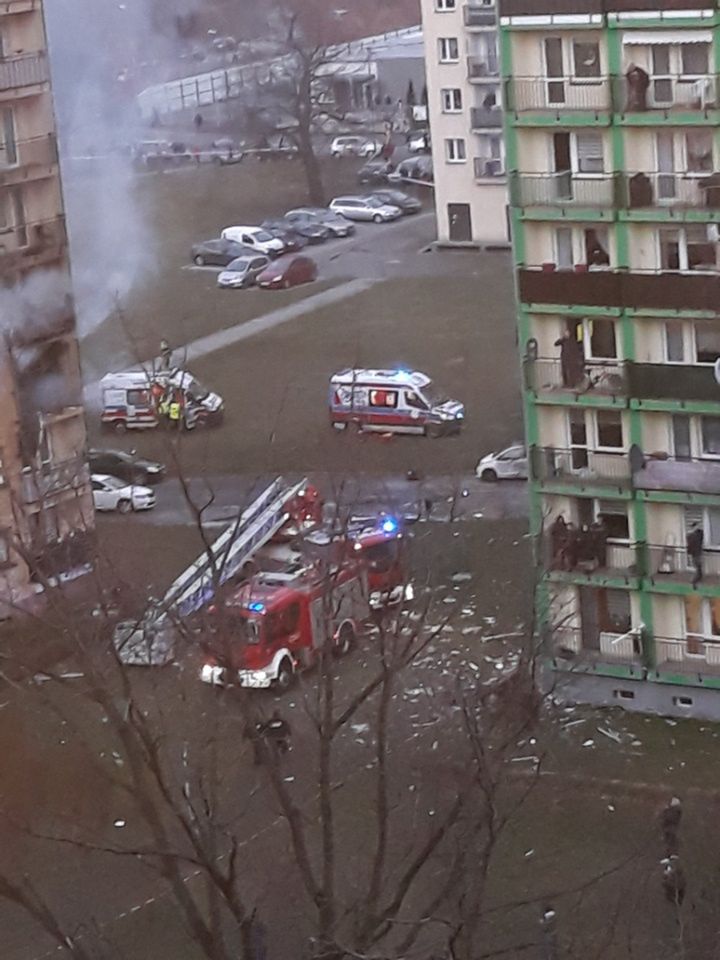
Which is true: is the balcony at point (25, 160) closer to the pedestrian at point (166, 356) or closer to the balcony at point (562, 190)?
the pedestrian at point (166, 356)

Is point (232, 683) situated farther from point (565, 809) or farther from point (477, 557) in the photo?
point (477, 557)

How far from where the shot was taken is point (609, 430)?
15242mm

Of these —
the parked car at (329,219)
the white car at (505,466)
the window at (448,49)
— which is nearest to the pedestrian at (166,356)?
the white car at (505,466)

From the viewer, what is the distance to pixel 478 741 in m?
9.94

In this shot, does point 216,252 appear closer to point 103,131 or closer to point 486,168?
point 103,131

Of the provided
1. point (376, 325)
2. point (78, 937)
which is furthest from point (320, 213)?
point (78, 937)

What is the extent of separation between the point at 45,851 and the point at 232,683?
175 inches

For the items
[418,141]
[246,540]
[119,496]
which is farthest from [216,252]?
[246,540]

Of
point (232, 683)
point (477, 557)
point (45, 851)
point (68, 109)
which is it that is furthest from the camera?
point (68, 109)

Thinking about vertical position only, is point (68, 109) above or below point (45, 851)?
above

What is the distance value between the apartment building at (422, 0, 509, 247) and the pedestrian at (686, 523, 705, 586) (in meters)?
18.9

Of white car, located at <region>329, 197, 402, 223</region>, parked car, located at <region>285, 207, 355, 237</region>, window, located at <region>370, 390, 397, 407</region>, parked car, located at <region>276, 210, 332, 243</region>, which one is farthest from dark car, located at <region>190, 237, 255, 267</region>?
window, located at <region>370, 390, 397, 407</region>

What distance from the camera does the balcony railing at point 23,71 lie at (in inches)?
706

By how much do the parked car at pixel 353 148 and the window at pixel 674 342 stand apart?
27208mm
